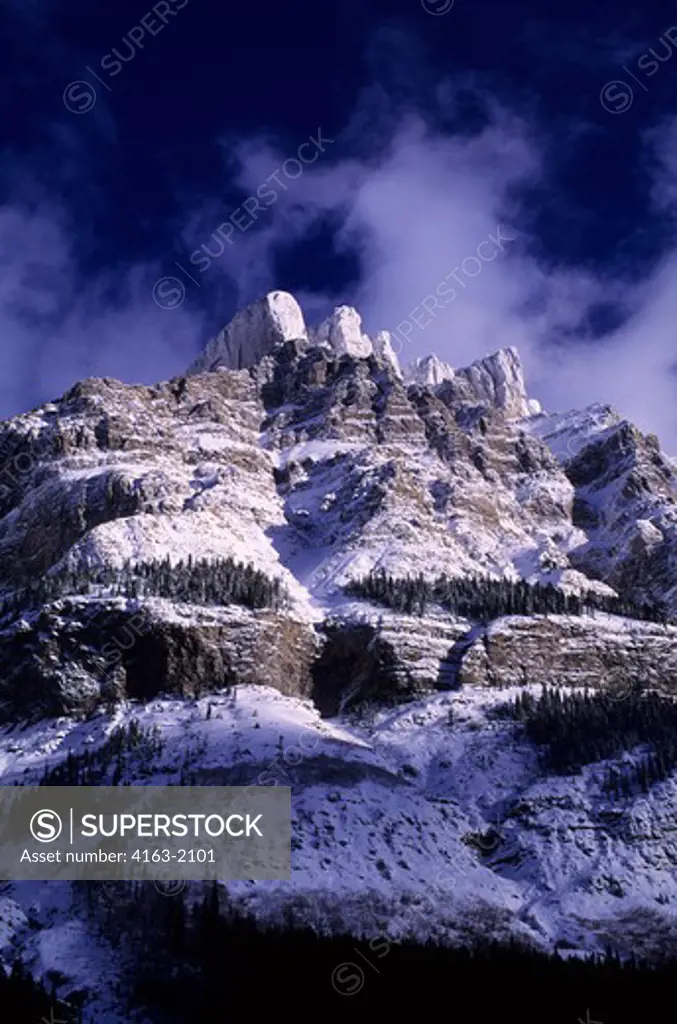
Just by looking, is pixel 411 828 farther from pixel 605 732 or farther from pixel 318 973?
pixel 605 732

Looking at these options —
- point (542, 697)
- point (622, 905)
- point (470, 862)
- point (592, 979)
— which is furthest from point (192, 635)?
point (592, 979)

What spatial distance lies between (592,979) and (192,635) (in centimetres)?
8529

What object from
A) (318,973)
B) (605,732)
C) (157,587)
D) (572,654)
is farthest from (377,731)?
(318,973)

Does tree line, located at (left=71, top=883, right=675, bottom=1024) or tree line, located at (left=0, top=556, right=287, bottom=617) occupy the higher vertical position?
tree line, located at (left=0, top=556, right=287, bottom=617)

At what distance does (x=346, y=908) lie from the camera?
388 ft

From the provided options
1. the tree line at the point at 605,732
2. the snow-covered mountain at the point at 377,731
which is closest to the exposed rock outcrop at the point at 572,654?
the snow-covered mountain at the point at 377,731

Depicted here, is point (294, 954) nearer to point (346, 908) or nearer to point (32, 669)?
point (346, 908)

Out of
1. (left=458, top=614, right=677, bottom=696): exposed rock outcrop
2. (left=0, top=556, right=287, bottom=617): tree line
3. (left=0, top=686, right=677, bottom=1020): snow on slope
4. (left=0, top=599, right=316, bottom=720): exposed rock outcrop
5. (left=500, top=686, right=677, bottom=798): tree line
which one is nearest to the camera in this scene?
(left=0, top=686, right=677, bottom=1020): snow on slope

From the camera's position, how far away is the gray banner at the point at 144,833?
398 ft

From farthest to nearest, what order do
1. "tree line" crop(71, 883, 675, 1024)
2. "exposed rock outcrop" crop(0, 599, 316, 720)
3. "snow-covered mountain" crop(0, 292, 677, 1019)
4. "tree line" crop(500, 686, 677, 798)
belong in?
"exposed rock outcrop" crop(0, 599, 316, 720)
"tree line" crop(500, 686, 677, 798)
"snow-covered mountain" crop(0, 292, 677, 1019)
"tree line" crop(71, 883, 675, 1024)

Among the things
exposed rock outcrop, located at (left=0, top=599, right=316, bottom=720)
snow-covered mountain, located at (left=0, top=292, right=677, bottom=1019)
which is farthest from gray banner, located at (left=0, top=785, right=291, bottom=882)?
exposed rock outcrop, located at (left=0, top=599, right=316, bottom=720)

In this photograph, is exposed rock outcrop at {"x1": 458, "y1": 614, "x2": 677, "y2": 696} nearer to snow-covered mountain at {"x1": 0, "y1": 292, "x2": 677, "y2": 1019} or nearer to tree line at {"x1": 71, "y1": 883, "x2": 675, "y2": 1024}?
snow-covered mountain at {"x1": 0, "y1": 292, "x2": 677, "y2": 1019}

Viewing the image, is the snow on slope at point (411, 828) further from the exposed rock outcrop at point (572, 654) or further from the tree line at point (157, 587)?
the tree line at point (157, 587)

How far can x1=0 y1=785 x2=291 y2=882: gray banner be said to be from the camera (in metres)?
121
